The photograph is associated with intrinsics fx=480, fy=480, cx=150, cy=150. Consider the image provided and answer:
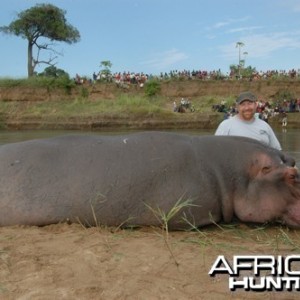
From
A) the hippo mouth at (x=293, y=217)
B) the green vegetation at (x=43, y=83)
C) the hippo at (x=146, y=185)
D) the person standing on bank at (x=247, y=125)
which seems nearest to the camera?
the hippo at (x=146, y=185)

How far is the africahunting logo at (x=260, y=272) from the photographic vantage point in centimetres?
289

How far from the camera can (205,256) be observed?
11.6 ft

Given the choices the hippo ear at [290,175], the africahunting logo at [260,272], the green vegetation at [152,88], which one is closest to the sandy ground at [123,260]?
the africahunting logo at [260,272]

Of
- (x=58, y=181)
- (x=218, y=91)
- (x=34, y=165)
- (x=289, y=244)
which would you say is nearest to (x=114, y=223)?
(x=58, y=181)

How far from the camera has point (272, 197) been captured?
4605 mm

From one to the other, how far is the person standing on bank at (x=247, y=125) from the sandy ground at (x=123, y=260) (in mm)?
1447

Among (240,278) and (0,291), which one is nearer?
(0,291)

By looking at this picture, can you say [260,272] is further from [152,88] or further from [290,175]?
[152,88]

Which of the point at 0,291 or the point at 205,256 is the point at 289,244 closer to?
the point at 205,256

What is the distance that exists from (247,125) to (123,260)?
2972 millimetres

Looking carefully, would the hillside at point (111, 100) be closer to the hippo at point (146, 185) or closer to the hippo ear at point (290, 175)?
the hippo at point (146, 185)

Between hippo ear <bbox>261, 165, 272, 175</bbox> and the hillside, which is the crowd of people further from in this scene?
hippo ear <bbox>261, 165, 272, 175</bbox>

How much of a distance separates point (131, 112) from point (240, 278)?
Result: 30891 millimetres

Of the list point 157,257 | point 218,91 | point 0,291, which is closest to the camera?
point 0,291
